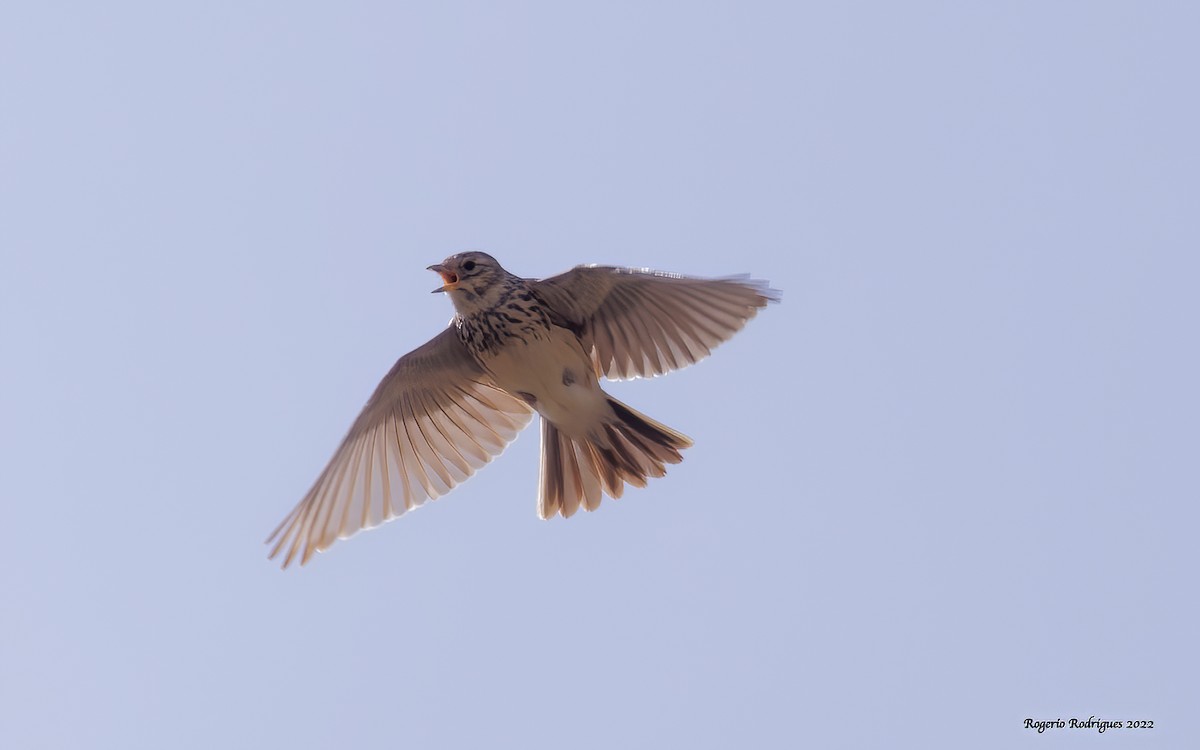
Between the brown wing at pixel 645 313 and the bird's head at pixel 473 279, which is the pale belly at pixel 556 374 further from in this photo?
the bird's head at pixel 473 279

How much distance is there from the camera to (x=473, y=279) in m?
9.52

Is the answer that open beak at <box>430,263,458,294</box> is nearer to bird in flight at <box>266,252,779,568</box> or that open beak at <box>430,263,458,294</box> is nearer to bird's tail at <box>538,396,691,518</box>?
bird in flight at <box>266,252,779,568</box>

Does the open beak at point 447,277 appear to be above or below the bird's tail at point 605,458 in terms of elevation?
above

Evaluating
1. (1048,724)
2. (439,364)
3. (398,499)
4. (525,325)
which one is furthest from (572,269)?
(1048,724)

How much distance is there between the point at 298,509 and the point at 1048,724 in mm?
5439

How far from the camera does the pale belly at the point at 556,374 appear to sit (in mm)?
9625

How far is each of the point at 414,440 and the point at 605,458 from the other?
1634 millimetres

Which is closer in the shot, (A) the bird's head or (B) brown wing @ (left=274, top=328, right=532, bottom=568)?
(A) the bird's head

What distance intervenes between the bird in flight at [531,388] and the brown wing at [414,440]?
1 cm

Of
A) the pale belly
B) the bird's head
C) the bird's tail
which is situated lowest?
the bird's tail

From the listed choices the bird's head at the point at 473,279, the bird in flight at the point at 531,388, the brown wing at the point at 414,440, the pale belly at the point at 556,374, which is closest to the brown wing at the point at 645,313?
the bird in flight at the point at 531,388

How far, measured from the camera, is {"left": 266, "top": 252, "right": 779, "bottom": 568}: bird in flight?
31.4 ft

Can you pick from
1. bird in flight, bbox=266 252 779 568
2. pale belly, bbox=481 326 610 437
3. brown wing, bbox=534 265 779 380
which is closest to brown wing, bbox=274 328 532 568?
bird in flight, bbox=266 252 779 568

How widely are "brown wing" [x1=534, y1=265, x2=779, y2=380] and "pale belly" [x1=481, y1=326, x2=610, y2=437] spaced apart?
22 cm
